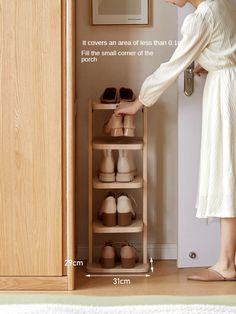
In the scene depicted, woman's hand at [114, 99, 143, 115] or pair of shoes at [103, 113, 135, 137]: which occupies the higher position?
woman's hand at [114, 99, 143, 115]

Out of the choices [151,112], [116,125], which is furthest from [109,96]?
[151,112]

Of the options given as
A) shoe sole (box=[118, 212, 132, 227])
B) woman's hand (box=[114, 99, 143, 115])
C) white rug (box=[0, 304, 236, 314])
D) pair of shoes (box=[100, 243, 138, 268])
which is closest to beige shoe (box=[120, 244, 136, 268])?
pair of shoes (box=[100, 243, 138, 268])

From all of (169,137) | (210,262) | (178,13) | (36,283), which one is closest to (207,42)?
(178,13)

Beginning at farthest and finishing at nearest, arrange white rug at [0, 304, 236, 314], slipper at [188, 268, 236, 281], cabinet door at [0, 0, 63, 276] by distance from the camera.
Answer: slipper at [188, 268, 236, 281] → cabinet door at [0, 0, 63, 276] → white rug at [0, 304, 236, 314]

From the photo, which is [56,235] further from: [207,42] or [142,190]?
[207,42]

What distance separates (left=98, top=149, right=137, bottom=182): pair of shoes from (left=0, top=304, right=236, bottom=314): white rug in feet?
4.21

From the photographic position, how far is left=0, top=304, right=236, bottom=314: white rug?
1681 mm

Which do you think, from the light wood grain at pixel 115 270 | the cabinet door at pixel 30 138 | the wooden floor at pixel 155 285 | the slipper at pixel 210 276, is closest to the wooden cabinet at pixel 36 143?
the cabinet door at pixel 30 138

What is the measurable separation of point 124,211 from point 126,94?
0.51 m

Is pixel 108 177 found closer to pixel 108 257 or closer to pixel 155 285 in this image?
pixel 108 257

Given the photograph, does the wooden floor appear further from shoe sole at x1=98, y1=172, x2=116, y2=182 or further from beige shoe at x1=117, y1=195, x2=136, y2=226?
shoe sole at x1=98, y1=172, x2=116, y2=182

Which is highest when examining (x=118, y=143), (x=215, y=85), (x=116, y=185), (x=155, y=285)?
(x=215, y=85)

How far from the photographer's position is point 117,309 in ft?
5.74

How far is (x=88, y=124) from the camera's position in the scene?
307 cm
